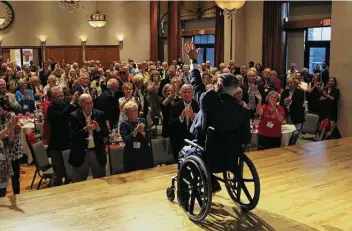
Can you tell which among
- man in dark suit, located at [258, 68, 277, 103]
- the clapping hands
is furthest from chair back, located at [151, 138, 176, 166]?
man in dark suit, located at [258, 68, 277, 103]

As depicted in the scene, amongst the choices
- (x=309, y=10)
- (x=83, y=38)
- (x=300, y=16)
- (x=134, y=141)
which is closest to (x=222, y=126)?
(x=134, y=141)

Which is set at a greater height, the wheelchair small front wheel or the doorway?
the doorway

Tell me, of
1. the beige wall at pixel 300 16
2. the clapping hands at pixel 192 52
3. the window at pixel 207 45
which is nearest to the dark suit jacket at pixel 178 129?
the clapping hands at pixel 192 52

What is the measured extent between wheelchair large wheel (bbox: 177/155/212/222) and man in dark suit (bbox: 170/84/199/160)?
4.43 feet

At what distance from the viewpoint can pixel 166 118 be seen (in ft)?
20.6

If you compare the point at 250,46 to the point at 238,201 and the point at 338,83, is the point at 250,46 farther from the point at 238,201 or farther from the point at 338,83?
the point at 238,201

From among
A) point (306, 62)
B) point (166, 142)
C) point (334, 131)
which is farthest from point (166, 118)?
point (306, 62)

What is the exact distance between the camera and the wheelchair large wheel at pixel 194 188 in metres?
3.53

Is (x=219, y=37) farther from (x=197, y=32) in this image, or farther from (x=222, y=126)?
(x=222, y=126)

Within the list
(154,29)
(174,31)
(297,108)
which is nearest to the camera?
(297,108)

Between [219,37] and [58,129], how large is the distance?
10792 mm

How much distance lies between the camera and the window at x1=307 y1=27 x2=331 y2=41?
12.6 meters

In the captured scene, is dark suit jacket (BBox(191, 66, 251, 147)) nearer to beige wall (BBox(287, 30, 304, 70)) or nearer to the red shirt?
the red shirt

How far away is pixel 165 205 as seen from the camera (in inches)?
169
